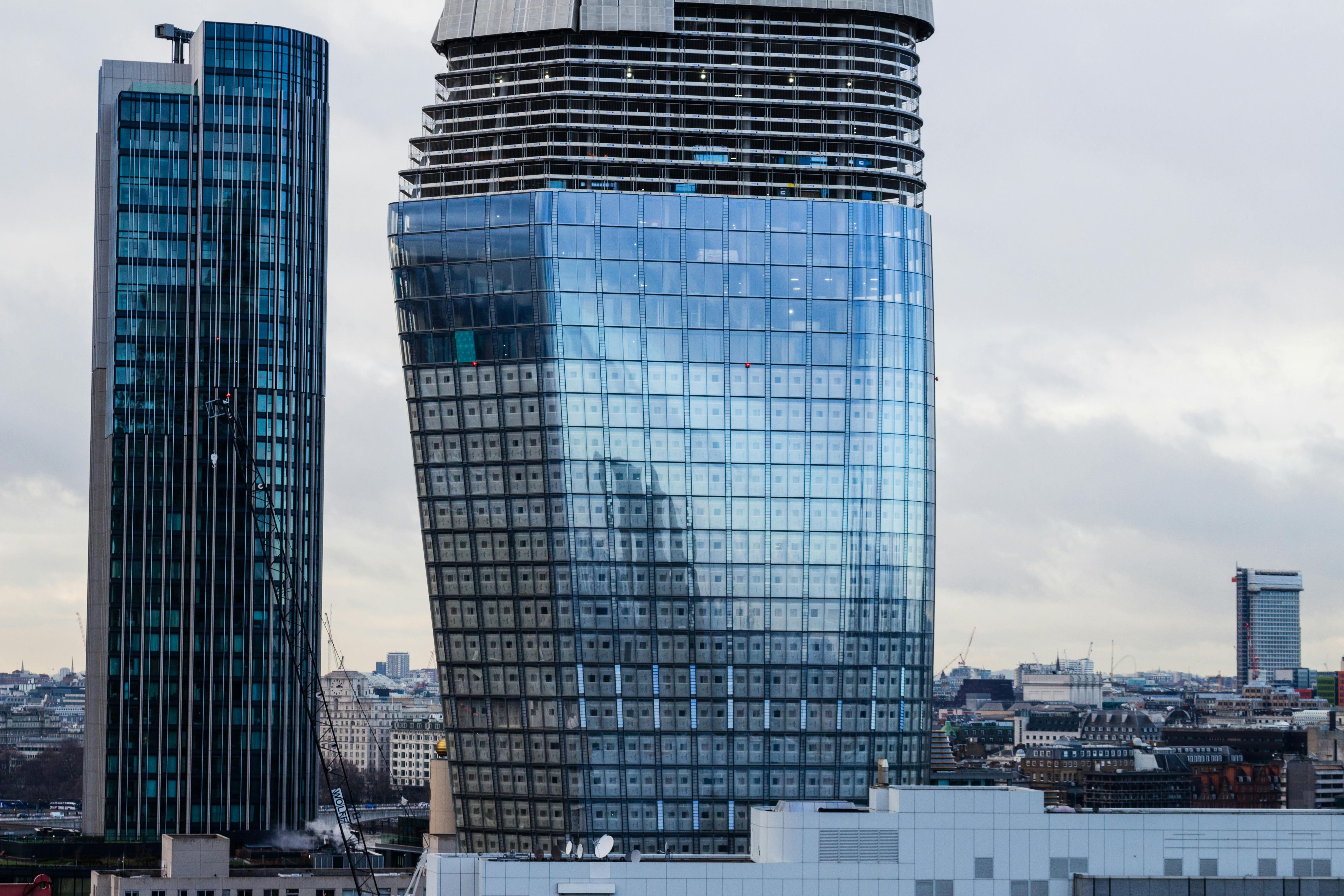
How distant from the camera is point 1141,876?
11794 centimetres

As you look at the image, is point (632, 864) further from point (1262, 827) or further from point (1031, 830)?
point (1262, 827)

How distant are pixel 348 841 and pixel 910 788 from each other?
84.0 meters

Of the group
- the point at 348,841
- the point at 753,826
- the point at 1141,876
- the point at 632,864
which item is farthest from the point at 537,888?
the point at 348,841

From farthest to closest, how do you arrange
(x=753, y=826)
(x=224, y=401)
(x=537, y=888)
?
1. (x=224, y=401)
2. (x=753, y=826)
3. (x=537, y=888)

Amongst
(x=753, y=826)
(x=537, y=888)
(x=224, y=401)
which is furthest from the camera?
(x=224, y=401)

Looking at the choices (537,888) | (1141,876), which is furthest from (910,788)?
(537,888)

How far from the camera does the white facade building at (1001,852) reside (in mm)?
117312

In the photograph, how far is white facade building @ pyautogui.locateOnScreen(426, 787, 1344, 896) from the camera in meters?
117

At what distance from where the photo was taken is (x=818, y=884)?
117 m

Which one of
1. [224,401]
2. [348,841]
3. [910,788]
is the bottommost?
[348,841]

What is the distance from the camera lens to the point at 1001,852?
390ft

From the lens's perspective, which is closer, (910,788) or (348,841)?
(910,788)

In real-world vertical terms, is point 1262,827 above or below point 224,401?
below

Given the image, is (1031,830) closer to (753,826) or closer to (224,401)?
(753,826)
